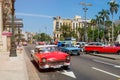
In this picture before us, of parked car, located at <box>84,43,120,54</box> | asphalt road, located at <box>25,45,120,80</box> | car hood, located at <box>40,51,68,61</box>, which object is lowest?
asphalt road, located at <box>25,45,120,80</box>

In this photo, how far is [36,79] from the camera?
15062 mm

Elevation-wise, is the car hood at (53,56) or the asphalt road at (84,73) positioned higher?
the car hood at (53,56)

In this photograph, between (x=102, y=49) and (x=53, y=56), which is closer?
(x=53, y=56)

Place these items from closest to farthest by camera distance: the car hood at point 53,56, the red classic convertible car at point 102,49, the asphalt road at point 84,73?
1. the asphalt road at point 84,73
2. the car hood at point 53,56
3. the red classic convertible car at point 102,49

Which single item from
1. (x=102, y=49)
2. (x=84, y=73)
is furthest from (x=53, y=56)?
(x=102, y=49)

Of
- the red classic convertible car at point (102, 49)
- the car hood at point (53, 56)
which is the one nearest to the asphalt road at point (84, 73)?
the car hood at point (53, 56)

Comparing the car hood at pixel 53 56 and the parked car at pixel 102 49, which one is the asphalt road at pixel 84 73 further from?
the parked car at pixel 102 49

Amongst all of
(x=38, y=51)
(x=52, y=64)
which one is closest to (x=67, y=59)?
(x=52, y=64)

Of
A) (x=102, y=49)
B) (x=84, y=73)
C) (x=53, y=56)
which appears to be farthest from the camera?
(x=102, y=49)

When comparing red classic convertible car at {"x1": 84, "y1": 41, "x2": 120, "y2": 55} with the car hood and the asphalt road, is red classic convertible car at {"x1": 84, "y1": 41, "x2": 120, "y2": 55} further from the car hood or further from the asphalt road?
Result: the car hood

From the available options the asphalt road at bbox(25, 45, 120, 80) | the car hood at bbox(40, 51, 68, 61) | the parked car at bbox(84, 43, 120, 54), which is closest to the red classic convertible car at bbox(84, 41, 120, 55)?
the parked car at bbox(84, 43, 120, 54)

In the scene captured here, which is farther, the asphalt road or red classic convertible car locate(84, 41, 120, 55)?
red classic convertible car locate(84, 41, 120, 55)

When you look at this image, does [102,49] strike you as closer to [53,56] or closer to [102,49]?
[102,49]

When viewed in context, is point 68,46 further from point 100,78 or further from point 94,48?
point 100,78
